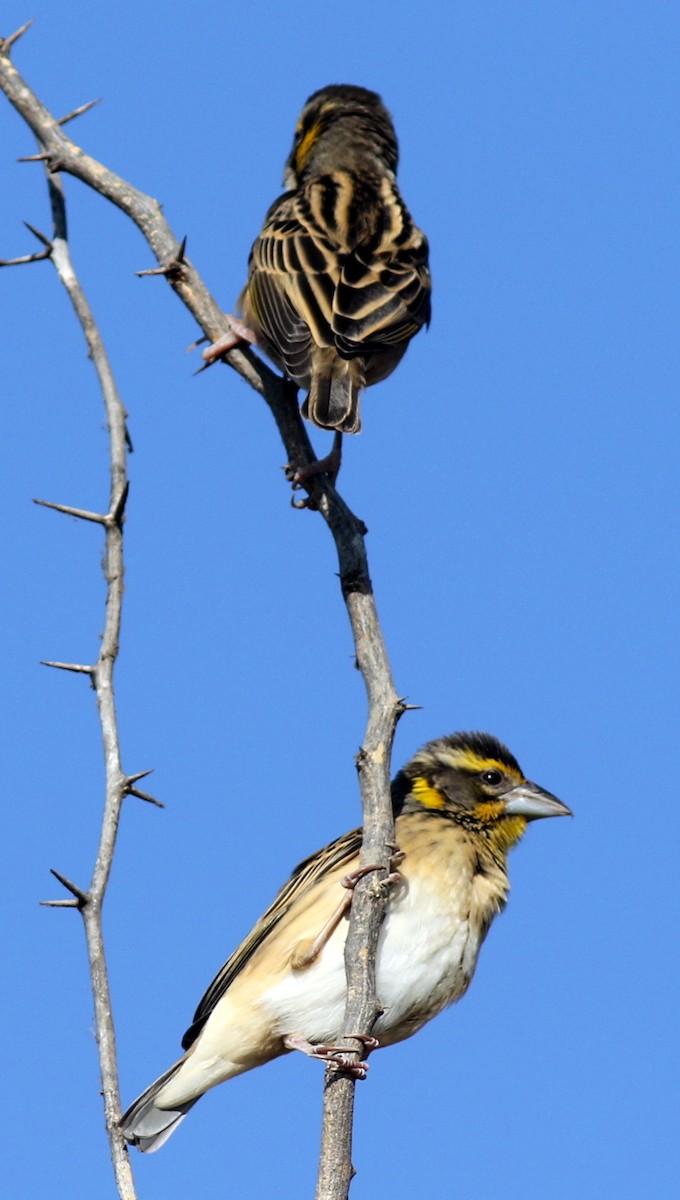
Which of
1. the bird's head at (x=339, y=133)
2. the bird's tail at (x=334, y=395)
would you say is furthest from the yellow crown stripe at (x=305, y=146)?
the bird's tail at (x=334, y=395)

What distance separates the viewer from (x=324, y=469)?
4949mm

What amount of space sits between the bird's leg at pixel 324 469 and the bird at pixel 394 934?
4.23 feet

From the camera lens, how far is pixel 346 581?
4.46 meters

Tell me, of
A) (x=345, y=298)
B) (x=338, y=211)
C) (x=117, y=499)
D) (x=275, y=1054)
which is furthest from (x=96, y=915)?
(x=338, y=211)

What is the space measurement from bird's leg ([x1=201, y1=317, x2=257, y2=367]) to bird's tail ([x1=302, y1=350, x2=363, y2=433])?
0.97 feet

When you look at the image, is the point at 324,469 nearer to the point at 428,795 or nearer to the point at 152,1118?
the point at 428,795

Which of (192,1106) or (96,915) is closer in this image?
(96,915)

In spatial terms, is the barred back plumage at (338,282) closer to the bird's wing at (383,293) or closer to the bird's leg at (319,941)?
the bird's wing at (383,293)

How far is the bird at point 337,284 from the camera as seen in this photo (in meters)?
5.32

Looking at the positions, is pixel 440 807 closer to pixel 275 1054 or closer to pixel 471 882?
pixel 471 882

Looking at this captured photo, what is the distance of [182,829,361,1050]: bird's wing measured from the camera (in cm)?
568

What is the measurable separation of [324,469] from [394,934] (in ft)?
5.32

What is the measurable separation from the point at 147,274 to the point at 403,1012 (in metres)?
2.65

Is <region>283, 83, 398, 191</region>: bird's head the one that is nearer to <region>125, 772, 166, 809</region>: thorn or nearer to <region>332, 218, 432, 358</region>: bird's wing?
<region>332, 218, 432, 358</region>: bird's wing
